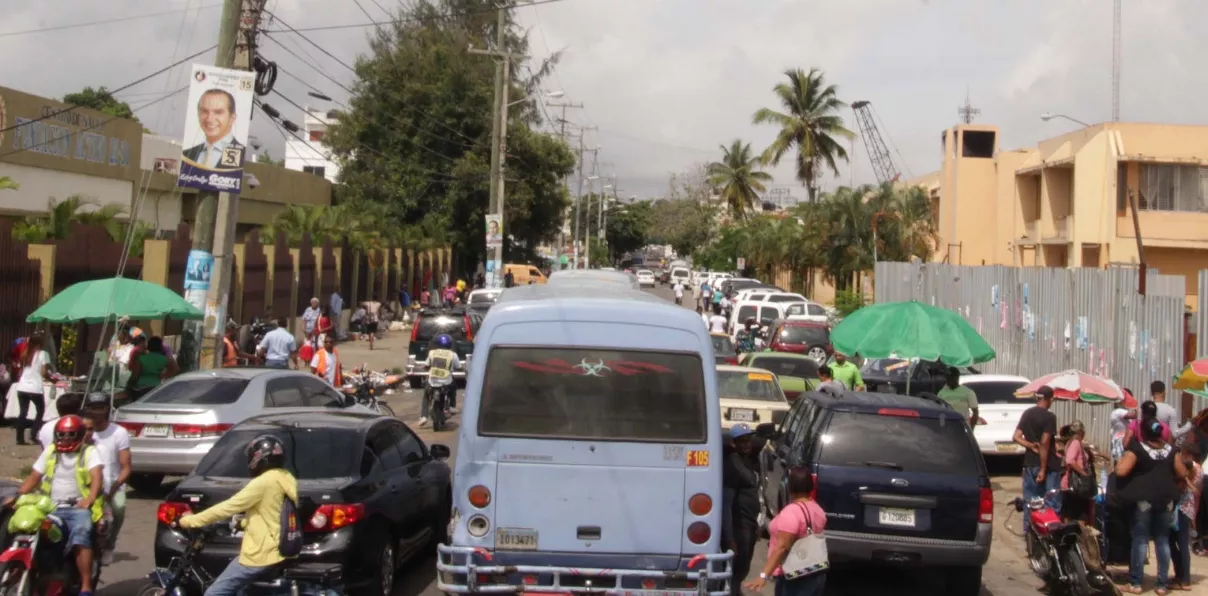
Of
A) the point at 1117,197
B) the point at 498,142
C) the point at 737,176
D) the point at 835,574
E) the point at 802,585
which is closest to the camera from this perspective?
the point at 802,585

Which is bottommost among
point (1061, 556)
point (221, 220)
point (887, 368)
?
point (1061, 556)

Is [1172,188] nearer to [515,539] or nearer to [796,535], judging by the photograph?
[796,535]

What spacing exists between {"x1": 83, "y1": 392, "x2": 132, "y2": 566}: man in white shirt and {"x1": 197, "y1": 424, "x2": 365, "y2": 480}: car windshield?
1.83 feet

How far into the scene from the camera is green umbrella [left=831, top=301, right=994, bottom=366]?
14492mm

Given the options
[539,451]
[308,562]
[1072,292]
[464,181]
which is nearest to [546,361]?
[539,451]

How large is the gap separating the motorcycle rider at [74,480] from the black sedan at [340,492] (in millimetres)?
543

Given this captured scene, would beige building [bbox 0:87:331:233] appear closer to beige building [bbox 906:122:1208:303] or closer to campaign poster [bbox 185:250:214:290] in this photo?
campaign poster [bbox 185:250:214:290]

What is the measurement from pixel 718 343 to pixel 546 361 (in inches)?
667

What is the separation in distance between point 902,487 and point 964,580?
3.81 feet

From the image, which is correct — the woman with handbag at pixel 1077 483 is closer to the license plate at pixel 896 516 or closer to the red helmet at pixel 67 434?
the license plate at pixel 896 516

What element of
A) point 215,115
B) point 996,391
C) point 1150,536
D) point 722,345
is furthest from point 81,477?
point 722,345

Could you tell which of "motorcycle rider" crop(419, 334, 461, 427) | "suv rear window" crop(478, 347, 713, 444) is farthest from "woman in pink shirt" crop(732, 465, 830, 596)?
"motorcycle rider" crop(419, 334, 461, 427)

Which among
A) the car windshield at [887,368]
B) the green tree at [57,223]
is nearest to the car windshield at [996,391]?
the car windshield at [887,368]

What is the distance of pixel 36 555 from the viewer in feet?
25.7
